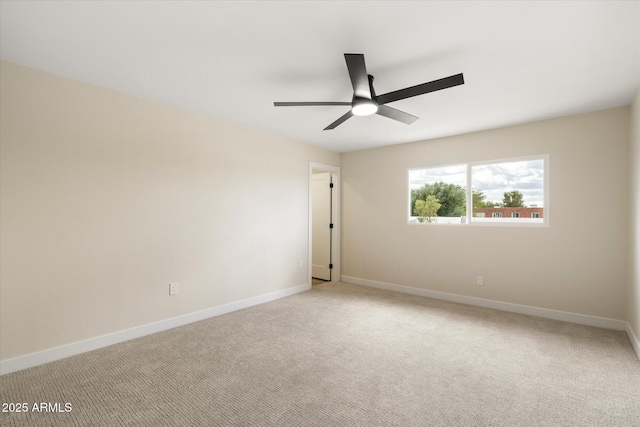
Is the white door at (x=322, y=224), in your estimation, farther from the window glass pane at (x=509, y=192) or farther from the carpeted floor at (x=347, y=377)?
the window glass pane at (x=509, y=192)

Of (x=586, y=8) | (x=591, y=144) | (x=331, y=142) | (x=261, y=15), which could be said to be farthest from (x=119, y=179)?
(x=591, y=144)

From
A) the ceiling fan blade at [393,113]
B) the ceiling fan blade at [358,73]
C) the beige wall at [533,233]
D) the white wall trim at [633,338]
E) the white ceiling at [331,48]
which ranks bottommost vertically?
Result: the white wall trim at [633,338]

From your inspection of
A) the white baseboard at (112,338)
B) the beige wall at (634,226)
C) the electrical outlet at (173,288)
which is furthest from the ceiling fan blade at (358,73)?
the white baseboard at (112,338)

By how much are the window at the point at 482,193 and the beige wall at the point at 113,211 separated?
8.56 feet

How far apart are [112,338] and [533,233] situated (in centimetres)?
503

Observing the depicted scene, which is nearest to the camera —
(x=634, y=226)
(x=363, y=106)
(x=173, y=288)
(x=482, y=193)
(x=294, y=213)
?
(x=363, y=106)

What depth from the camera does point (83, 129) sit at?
2.84 metres

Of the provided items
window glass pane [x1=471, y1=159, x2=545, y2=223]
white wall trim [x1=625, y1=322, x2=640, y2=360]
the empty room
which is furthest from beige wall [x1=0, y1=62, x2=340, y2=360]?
white wall trim [x1=625, y1=322, x2=640, y2=360]

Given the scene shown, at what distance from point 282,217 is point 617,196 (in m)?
4.22

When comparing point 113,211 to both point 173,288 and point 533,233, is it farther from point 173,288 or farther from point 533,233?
point 533,233

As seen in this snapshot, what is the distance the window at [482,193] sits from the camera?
13.0 feet

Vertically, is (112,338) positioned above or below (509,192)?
below

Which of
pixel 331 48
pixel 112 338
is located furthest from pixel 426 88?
pixel 112 338

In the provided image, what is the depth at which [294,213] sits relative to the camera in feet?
16.4
